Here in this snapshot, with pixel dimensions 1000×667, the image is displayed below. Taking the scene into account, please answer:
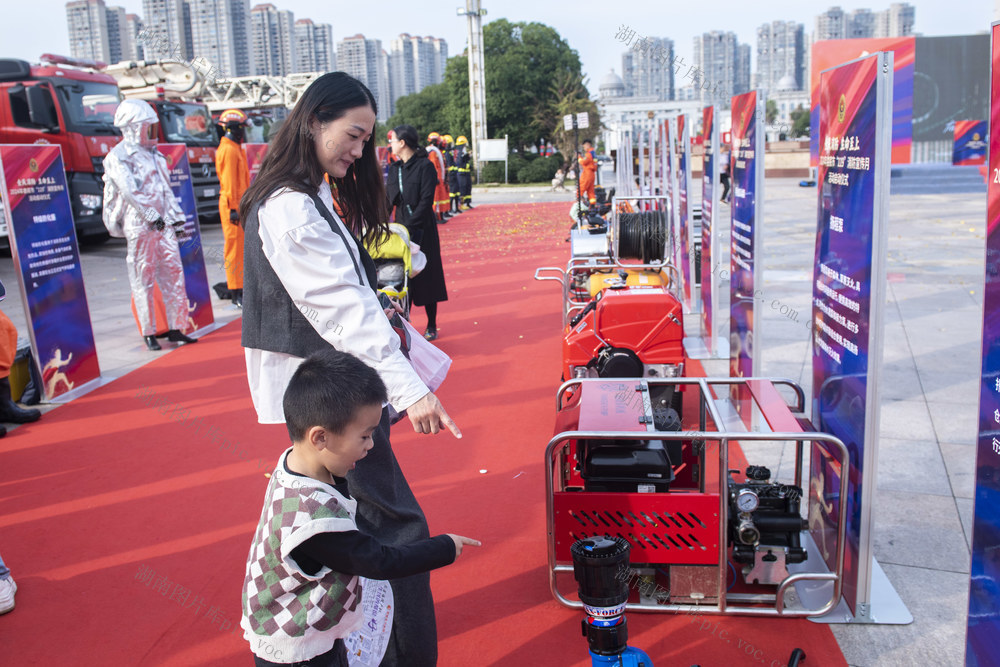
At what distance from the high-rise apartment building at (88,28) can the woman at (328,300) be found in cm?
4073

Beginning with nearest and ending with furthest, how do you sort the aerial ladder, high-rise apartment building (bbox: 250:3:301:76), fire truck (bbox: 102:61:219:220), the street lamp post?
fire truck (bbox: 102:61:219:220) < the aerial ladder < high-rise apartment building (bbox: 250:3:301:76) < the street lamp post

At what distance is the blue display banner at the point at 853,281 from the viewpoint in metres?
2.69

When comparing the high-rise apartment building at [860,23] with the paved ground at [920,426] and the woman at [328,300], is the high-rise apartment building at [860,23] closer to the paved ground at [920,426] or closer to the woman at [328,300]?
the paved ground at [920,426]

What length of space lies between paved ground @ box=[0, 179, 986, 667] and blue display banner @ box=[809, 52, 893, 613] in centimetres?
32

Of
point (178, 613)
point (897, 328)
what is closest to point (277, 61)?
point (897, 328)

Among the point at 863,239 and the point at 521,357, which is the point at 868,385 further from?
the point at 521,357

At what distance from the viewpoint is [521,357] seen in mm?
Answer: 6859

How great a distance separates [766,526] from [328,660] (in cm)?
180

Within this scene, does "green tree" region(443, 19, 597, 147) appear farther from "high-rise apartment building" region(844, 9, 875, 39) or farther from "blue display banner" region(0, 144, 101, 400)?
"high-rise apartment building" region(844, 9, 875, 39)

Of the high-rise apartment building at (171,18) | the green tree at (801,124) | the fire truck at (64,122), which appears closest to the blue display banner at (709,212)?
the fire truck at (64,122)

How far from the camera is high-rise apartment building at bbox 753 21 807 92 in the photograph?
166 metres

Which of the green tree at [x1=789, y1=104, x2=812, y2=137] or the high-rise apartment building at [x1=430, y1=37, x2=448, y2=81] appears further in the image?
the high-rise apartment building at [x1=430, y1=37, x2=448, y2=81]

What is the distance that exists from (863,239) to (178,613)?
3.01 metres

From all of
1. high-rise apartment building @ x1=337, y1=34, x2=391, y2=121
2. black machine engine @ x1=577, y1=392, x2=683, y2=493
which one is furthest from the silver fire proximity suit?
high-rise apartment building @ x1=337, y1=34, x2=391, y2=121
